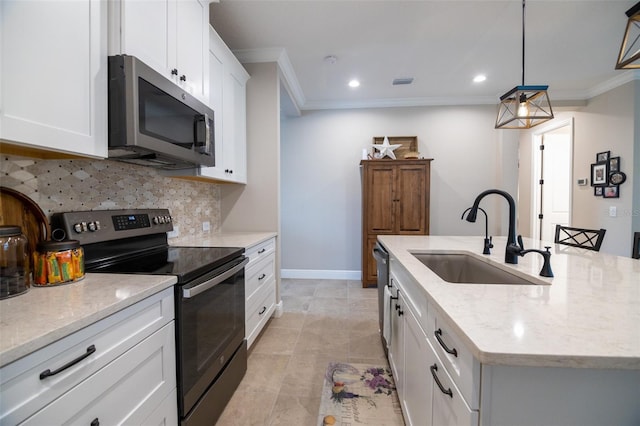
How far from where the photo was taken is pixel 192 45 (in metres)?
1.67

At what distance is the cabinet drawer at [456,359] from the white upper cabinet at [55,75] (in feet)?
4.78

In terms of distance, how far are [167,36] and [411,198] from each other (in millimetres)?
3207

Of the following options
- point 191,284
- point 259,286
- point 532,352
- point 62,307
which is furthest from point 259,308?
point 532,352

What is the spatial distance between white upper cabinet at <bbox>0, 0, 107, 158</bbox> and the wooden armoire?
3.09 m

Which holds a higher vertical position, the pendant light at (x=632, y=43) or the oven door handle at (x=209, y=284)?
the pendant light at (x=632, y=43)

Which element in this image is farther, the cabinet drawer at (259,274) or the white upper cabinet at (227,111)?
the white upper cabinet at (227,111)

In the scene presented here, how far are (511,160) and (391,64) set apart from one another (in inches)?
92.9

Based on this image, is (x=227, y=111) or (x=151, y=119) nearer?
(x=151, y=119)

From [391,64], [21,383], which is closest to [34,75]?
[21,383]

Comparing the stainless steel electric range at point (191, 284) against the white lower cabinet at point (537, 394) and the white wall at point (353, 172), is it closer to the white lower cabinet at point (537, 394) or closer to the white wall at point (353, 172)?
the white lower cabinet at point (537, 394)

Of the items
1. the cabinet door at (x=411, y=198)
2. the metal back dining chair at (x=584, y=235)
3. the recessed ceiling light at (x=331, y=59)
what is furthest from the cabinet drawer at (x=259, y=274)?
the metal back dining chair at (x=584, y=235)

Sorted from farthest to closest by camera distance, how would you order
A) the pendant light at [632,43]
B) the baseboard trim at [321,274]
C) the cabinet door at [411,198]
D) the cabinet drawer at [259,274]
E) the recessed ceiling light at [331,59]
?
the baseboard trim at [321,274], the cabinet door at [411,198], the recessed ceiling light at [331,59], the cabinet drawer at [259,274], the pendant light at [632,43]

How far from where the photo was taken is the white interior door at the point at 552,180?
450 centimetres

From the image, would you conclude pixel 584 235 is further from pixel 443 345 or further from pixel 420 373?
pixel 443 345
